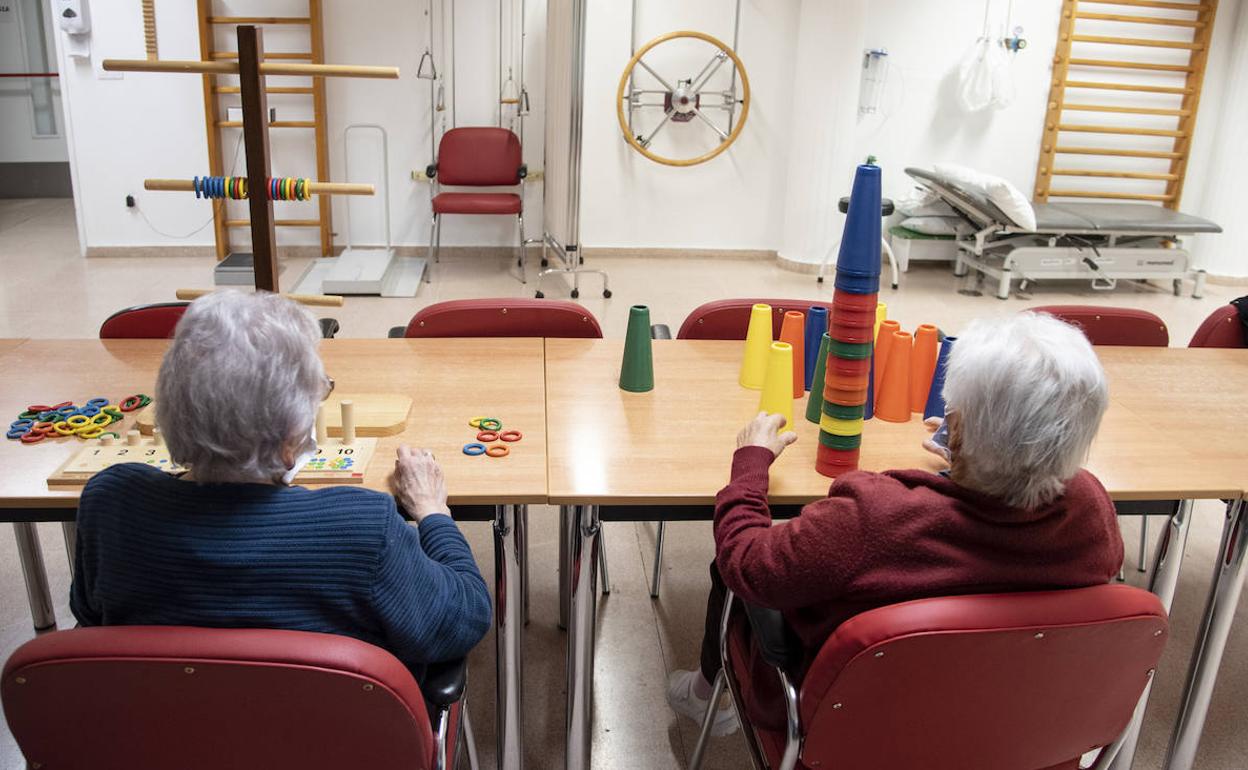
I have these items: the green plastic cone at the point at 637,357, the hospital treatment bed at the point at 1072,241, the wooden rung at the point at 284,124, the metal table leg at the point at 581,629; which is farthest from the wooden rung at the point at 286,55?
the metal table leg at the point at 581,629

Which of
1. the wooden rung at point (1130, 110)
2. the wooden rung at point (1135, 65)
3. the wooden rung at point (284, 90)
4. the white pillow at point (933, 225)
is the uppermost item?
the wooden rung at point (1135, 65)

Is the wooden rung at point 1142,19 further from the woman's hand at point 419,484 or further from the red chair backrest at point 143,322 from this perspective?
the woman's hand at point 419,484

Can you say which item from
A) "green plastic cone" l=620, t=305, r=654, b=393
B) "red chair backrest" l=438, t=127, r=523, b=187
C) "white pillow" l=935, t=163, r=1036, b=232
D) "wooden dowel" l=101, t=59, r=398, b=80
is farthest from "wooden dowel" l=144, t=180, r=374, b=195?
"white pillow" l=935, t=163, r=1036, b=232

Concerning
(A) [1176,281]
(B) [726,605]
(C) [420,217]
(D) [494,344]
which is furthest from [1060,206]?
(B) [726,605]

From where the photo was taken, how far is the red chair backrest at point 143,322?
7.91 ft

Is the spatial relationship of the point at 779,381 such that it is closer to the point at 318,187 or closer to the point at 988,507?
the point at 988,507

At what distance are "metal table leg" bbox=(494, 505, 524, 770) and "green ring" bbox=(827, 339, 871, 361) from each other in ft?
2.04

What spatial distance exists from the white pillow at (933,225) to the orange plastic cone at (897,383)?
467cm

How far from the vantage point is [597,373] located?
230 cm

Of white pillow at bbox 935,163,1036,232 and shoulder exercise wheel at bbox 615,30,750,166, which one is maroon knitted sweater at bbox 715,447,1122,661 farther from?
shoulder exercise wheel at bbox 615,30,750,166

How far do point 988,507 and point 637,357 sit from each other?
39.2 inches

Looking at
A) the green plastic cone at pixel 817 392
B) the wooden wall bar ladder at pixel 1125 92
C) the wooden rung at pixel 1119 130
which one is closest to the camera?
the green plastic cone at pixel 817 392

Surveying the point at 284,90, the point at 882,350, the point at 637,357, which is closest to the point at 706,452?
the point at 637,357

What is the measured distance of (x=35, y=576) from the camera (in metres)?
2.41
